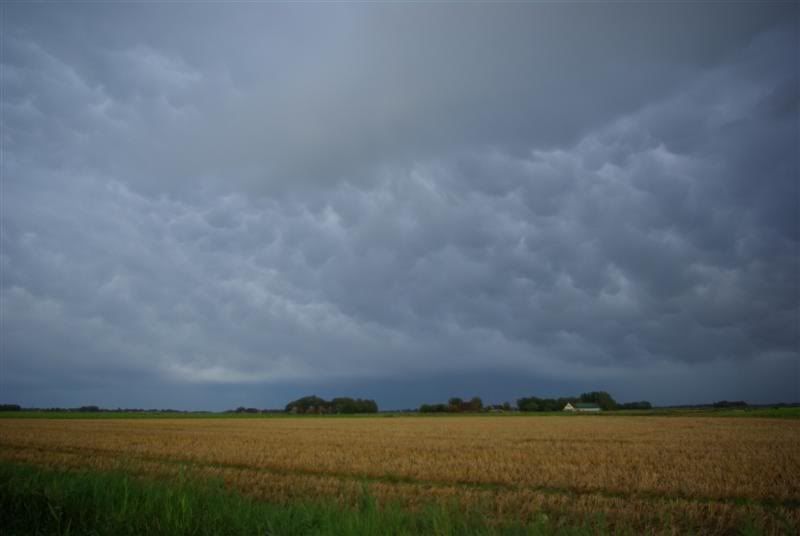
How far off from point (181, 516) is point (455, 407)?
141 meters

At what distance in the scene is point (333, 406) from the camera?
150m

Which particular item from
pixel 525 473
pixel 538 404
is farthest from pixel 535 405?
pixel 525 473

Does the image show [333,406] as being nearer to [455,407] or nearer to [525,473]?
[455,407]

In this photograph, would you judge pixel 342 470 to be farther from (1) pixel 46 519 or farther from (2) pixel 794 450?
(2) pixel 794 450

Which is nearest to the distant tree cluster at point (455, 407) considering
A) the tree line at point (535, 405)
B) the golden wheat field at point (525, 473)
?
the tree line at point (535, 405)

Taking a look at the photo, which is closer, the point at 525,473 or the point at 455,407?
the point at 525,473

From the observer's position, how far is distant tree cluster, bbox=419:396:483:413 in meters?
138

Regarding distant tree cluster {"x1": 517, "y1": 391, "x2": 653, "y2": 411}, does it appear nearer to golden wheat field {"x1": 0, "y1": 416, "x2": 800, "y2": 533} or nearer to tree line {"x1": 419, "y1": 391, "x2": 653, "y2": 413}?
tree line {"x1": 419, "y1": 391, "x2": 653, "y2": 413}

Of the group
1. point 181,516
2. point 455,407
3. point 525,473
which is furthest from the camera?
point 455,407

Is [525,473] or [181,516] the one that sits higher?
[181,516]

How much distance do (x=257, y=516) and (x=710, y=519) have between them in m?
9.43

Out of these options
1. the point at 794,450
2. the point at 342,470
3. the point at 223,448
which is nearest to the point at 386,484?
the point at 342,470

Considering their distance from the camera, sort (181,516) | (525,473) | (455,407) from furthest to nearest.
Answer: (455,407) → (525,473) → (181,516)

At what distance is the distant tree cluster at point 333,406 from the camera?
14800cm
